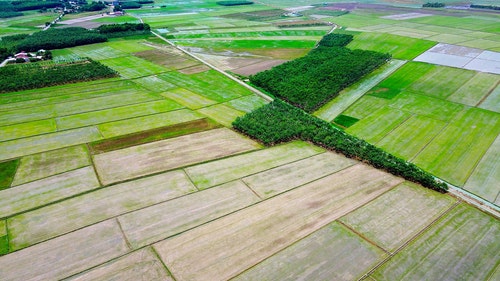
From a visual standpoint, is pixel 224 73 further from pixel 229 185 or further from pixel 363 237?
Answer: pixel 363 237

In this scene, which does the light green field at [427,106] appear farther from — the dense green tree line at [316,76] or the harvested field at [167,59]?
the harvested field at [167,59]

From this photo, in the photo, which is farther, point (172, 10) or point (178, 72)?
point (172, 10)

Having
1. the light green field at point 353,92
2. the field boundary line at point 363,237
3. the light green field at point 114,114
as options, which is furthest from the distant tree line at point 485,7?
the field boundary line at point 363,237

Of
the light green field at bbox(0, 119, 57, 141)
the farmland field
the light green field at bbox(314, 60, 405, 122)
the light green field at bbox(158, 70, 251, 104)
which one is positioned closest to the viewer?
the farmland field

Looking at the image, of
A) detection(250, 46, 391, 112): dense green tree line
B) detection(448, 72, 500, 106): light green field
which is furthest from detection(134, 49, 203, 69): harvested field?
detection(448, 72, 500, 106): light green field

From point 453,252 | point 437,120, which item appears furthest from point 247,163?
point 437,120

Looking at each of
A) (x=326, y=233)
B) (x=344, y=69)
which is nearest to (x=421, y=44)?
(x=344, y=69)

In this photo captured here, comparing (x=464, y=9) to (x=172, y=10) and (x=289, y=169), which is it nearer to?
(x=172, y=10)

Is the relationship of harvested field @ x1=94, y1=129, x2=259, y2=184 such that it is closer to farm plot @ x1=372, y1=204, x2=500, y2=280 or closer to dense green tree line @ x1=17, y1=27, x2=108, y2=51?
farm plot @ x1=372, y1=204, x2=500, y2=280
